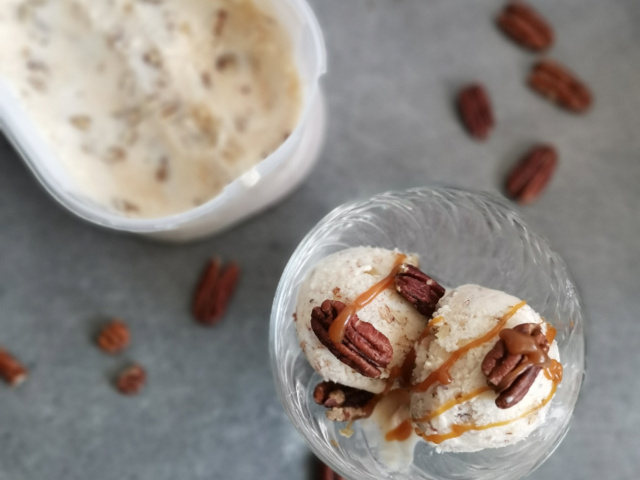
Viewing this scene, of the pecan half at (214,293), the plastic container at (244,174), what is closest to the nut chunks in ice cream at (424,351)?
the plastic container at (244,174)

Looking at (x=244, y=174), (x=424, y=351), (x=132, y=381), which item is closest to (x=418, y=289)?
(x=424, y=351)

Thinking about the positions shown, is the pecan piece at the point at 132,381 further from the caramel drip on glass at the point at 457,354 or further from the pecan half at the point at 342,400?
the caramel drip on glass at the point at 457,354

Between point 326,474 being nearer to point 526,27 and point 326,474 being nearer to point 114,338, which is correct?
point 114,338

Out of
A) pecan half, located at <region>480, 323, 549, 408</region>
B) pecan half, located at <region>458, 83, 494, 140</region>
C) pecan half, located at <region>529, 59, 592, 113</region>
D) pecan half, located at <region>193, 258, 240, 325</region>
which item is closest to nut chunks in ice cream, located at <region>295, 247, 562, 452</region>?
pecan half, located at <region>480, 323, 549, 408</region>

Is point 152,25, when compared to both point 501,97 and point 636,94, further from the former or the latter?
point 636,94

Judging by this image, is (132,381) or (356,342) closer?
(356,342)

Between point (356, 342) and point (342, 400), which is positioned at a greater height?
point (356, 342)

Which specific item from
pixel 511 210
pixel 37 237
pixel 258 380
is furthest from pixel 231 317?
pixel 511 210

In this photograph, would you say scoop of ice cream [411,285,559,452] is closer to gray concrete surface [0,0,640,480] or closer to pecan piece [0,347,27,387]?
gray concrete surface [0,0,640,480]
